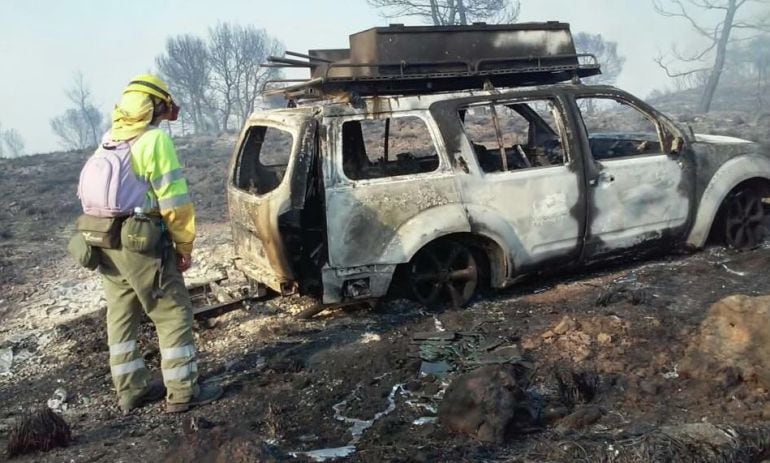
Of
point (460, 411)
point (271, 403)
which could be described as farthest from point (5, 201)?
point (460, 411)

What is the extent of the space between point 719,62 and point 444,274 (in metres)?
26.7

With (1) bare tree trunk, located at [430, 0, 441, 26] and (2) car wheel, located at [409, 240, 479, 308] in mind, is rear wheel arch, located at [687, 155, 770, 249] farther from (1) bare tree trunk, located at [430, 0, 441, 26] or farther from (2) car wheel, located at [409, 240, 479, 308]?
(1) bare tree trunk, located at [430, 0, 441, 26]

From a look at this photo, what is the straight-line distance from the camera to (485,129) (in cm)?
1645

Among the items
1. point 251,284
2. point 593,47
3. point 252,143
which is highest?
point 593,47

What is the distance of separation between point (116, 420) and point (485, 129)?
44.9ft

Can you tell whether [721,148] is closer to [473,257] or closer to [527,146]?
[527,146]

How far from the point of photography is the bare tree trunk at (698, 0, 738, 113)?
2672 centimetres

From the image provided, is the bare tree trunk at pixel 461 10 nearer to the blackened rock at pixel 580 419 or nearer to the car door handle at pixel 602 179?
the car door handle at pixel 602 179

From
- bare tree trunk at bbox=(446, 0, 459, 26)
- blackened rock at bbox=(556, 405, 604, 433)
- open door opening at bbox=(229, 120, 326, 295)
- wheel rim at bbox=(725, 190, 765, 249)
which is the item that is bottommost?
blackened rock at bbox=(556, 405, 604, 433)

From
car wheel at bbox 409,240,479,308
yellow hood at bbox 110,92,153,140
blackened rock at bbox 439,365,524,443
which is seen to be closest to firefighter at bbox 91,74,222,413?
yellow hood at bbox 110,92,153,140

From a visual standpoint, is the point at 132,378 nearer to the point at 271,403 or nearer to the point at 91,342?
the point at 271,403

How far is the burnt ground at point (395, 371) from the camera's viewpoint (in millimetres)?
3299

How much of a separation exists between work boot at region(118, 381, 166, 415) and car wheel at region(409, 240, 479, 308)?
1.98 metres

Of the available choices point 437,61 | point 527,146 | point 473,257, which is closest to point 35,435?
point 473,257
